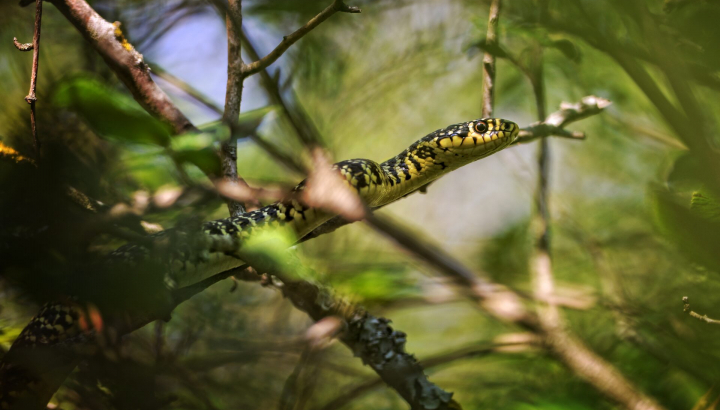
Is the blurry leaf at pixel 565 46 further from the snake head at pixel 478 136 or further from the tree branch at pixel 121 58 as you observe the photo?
the tree branch at pixel 121 58

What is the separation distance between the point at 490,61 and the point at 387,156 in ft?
9.57

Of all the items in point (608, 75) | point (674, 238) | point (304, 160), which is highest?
point (608, 75)

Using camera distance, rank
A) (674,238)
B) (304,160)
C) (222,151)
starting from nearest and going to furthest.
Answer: (674,238)
(222,151)
(304,160)

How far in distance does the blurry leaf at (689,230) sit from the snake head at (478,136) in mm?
1168

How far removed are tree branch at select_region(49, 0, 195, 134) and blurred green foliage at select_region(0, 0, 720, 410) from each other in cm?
32

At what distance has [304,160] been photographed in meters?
3.73

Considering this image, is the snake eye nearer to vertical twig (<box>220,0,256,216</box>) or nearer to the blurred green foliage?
the blurred green foliage

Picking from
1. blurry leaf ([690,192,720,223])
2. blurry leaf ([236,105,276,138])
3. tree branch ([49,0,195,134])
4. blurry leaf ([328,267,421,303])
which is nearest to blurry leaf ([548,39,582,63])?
blurry leaf ([690,192,720,223])

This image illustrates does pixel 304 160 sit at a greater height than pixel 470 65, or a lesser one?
lesser

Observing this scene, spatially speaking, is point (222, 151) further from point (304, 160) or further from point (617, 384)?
point (617, 384)

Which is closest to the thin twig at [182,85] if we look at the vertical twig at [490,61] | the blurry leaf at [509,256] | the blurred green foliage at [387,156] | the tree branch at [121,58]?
the blurred green foliage at [387,156]

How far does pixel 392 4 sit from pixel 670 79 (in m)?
2.89

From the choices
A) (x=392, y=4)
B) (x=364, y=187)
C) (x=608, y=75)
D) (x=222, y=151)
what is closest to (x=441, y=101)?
(x=392, y=4)

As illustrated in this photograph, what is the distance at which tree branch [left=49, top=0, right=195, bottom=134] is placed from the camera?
7.68 feet
